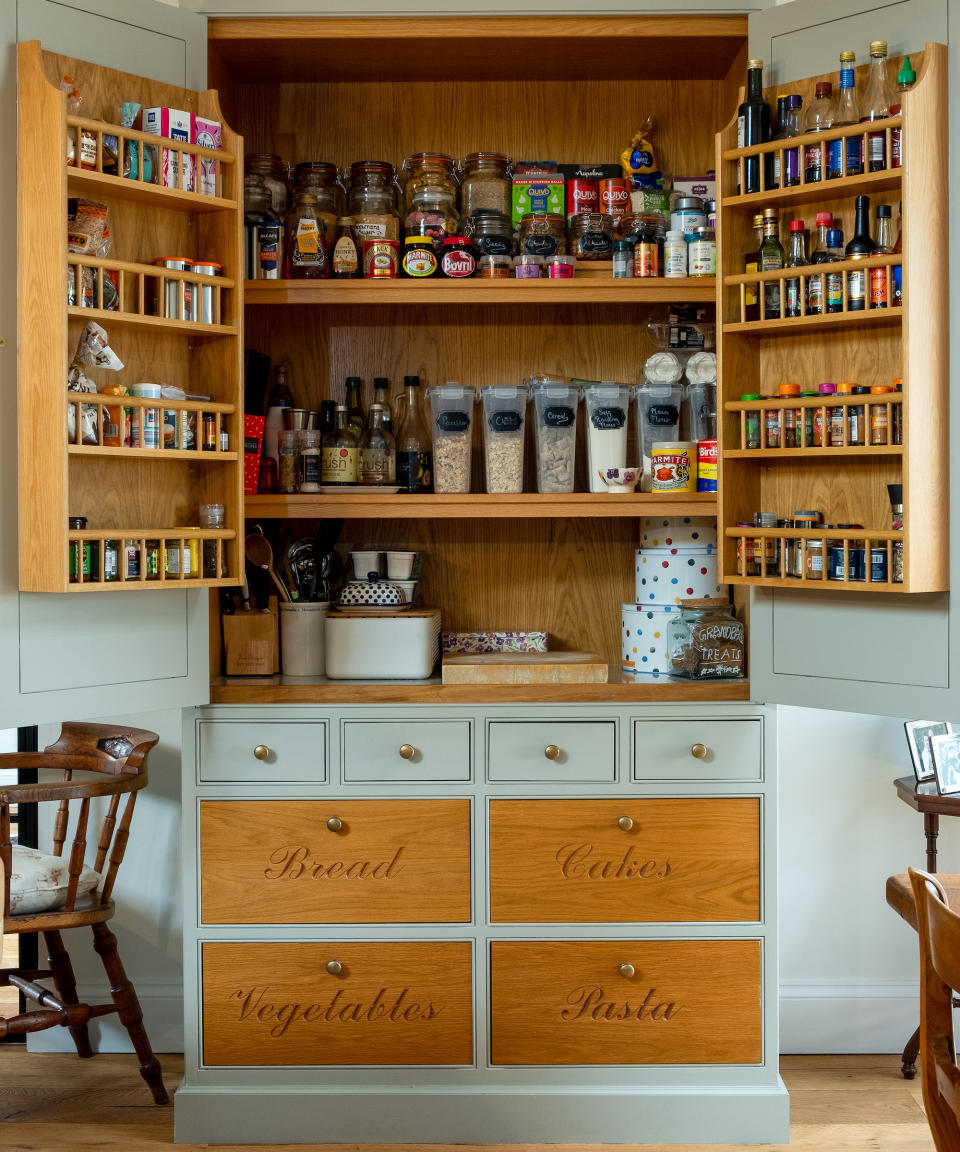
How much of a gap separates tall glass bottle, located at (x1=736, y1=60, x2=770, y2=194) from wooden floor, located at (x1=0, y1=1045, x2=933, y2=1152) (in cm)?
209

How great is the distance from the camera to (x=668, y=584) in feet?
9.04

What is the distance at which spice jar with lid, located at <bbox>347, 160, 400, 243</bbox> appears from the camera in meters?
2.70

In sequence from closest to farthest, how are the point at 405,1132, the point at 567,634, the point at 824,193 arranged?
the point at 824,193, the point at 405,1132, the point at 567,634

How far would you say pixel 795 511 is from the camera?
2422mm

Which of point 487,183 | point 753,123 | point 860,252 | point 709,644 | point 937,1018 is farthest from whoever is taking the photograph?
point 487,183

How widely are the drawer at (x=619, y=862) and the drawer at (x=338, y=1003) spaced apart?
0.65ft

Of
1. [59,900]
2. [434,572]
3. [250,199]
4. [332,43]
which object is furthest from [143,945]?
[332,43]

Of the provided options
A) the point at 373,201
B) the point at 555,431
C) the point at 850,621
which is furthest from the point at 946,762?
the point at 373,201

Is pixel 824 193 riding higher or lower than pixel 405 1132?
higher

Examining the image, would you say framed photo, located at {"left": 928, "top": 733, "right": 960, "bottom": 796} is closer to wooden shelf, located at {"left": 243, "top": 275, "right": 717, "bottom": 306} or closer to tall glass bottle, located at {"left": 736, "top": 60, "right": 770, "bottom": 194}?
wooden shelf, located at {"left": 243, "top": 275, "right": 717, "bottom": 306}

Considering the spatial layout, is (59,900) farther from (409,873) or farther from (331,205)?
(331,205)

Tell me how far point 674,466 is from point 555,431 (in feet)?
0.97

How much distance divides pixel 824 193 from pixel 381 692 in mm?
1425

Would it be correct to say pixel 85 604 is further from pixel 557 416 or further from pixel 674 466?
pixel 674 466
